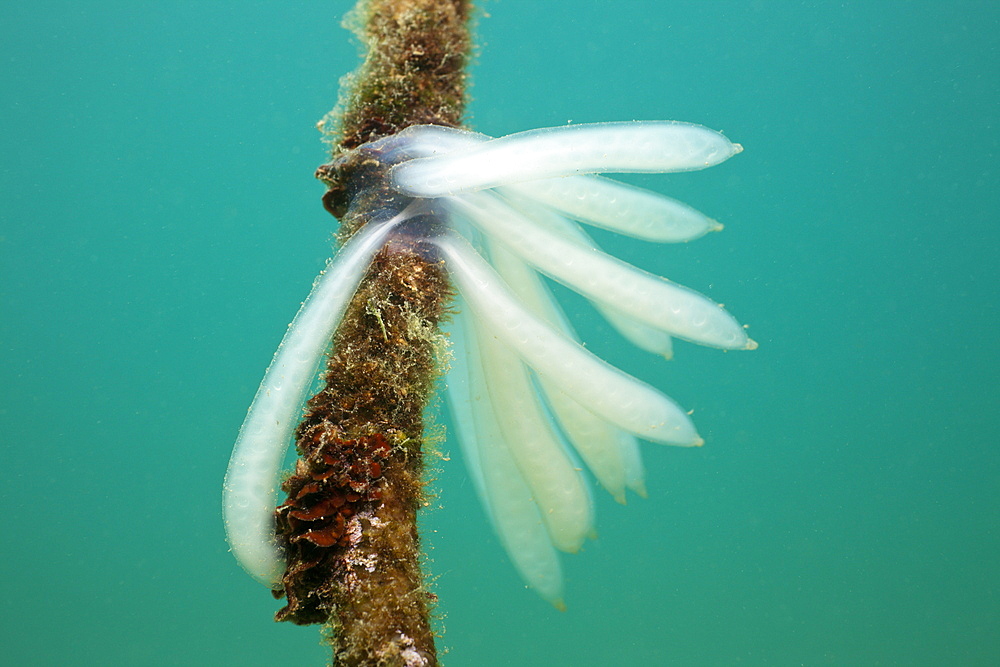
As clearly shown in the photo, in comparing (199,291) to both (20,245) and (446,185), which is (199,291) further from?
(446,185)

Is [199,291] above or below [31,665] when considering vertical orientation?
above

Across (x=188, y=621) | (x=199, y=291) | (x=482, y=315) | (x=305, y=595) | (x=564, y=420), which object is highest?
(x=199, y=291)

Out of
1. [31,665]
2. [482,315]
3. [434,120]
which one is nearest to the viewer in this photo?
[482,315]

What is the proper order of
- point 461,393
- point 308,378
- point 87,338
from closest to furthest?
point 308,378 < point 461,393 < point 87,338

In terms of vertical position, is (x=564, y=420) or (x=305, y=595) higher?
(x=564, y=420)

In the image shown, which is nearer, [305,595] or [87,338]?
[305,595]

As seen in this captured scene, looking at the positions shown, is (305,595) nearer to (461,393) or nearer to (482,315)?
(482,315)

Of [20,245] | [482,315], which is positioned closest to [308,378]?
[482,315]

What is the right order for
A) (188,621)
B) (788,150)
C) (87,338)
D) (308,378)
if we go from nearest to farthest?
1. (308,378)
2. (188,621)
3. (87,338)
4. (788,150)

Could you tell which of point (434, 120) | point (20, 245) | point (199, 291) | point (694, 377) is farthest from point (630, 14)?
point (434, 120)
